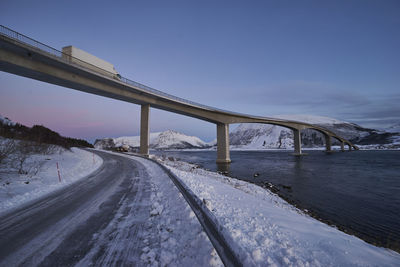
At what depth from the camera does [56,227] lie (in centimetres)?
407

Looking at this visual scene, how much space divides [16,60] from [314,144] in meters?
165

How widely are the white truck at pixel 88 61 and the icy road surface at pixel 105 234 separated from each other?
1834cm

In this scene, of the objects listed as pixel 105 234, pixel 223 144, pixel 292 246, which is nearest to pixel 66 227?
pixel 105 234

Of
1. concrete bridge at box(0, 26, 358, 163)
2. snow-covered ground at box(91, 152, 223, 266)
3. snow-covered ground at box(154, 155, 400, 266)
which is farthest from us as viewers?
concrete bridge at box(0, 26, 358, 163)

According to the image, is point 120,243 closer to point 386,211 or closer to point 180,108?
point 386,211

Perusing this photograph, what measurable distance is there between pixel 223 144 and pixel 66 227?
3518 cm

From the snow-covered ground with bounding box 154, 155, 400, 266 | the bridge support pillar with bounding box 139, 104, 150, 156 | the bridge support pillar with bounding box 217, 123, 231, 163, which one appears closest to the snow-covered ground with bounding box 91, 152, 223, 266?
the snow-covered ground with bounding box 154, 155, 400, 266

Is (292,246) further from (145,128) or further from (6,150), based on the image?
(145,128)

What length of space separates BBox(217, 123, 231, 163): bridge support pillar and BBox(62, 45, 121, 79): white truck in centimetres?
2490

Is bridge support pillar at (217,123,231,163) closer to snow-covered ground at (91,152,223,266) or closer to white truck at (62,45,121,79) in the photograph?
white truck at (62,45,121,79)

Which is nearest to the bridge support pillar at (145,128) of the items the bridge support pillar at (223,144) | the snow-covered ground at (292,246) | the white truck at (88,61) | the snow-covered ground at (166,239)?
the white truck at (88,61)

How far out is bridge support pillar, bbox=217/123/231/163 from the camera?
121 ft

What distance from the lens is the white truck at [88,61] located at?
1806 cm

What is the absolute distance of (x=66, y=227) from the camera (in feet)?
13.3
